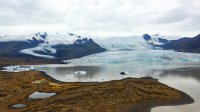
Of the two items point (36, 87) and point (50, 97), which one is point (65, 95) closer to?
point (50, 97)

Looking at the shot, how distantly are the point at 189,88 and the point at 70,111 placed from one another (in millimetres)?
30880

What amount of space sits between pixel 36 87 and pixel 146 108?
32.0 meters

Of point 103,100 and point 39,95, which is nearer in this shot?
point 103,100

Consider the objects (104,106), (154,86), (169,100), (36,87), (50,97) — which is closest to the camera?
(104,106)

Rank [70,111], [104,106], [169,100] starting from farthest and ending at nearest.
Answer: [169,100]
[104,106]
[70,111]

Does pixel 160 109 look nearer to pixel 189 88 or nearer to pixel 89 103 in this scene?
pixel 89 103

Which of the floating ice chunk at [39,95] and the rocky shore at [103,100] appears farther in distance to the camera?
the floating ice chunk at [39,95]

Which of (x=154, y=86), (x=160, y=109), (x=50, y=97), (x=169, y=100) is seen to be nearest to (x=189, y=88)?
(x=154, y=86)

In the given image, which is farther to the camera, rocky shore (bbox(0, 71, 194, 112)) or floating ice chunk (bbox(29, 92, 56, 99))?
floating ice chunk (bbox(29, 92, 56, 99))

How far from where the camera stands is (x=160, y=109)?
4672 centimetres

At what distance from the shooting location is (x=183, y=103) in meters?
50.0

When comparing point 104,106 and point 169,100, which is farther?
point 169,100

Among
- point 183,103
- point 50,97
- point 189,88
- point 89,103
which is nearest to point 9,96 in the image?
point 50,97

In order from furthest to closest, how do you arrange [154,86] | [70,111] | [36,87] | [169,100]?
[36,87] < [154,86] < [169,100] < [70,111]
